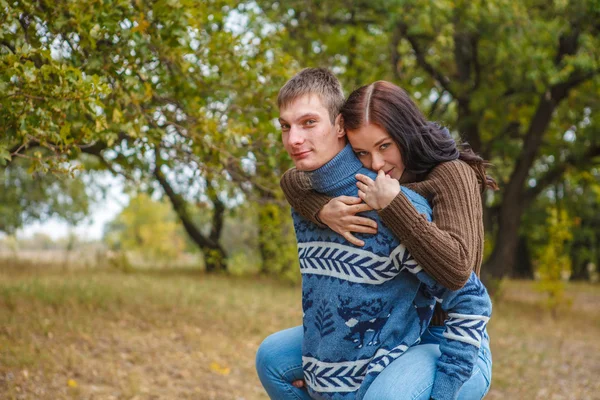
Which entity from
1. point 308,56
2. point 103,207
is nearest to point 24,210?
point 103,207

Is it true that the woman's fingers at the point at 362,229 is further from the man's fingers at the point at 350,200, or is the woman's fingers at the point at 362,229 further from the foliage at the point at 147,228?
the foliage at the point at 147,228

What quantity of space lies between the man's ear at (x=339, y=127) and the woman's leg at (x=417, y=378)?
0.81 m

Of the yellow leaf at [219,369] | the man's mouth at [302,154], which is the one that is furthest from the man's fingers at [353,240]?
the yellow leaf at [219,369]

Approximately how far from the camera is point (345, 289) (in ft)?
6.83

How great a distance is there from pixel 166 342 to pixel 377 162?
13.4ft

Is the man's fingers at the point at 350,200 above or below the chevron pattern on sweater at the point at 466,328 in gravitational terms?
above

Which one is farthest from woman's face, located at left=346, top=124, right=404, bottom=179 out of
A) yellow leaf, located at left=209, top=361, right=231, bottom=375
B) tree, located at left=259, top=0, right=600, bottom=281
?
tree, located at left=259, top=0, right=600, bottom=281

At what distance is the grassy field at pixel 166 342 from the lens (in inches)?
178

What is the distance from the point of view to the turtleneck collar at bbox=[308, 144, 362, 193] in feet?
7.22

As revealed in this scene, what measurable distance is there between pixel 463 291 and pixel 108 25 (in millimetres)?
2306

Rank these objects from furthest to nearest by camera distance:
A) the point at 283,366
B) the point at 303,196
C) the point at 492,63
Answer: the point at 492,63, the point at 283,366, the point at 303,196

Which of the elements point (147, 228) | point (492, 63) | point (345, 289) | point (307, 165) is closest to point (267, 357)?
point (345, 289)

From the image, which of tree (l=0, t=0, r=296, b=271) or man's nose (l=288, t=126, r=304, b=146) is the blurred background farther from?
man's nose (l=288, t=126, r=304, b=146)

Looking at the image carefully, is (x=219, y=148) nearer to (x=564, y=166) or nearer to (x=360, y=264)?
(x=360, y=264)
